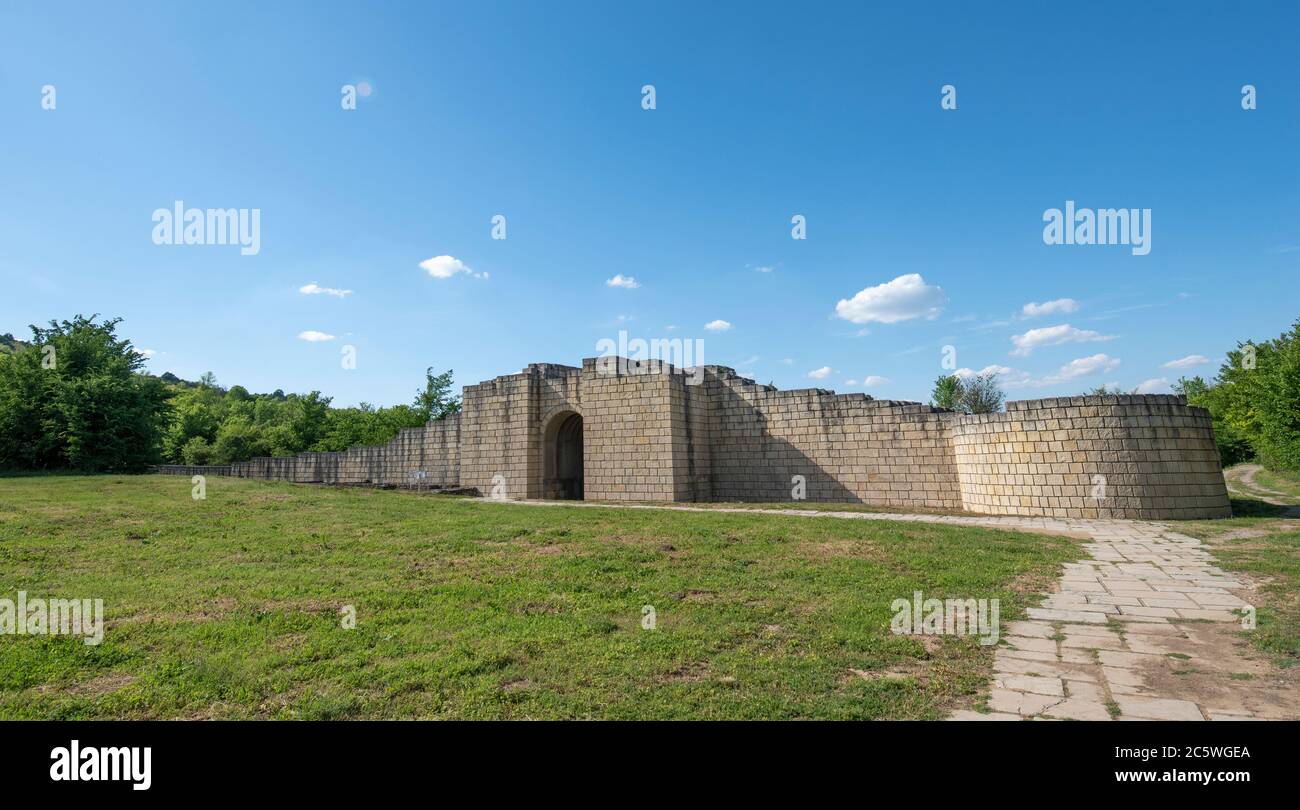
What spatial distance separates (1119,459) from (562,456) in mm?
18293

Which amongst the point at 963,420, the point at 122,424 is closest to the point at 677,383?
the point at 963,420

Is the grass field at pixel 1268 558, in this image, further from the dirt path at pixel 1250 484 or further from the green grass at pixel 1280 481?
the green grass at pixel 1280 481

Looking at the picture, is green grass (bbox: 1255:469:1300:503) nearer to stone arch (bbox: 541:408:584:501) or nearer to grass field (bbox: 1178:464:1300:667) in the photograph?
grass field (bbox: 1178:464:1300:667)

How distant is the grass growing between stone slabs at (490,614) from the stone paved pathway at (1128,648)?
1.10ft

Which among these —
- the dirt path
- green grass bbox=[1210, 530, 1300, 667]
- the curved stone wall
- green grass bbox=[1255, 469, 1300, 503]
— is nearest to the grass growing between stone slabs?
green grass bbox=[1210, 530, 1300, 667]

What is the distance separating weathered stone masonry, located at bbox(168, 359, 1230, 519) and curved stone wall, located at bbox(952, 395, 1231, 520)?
0.03 meters

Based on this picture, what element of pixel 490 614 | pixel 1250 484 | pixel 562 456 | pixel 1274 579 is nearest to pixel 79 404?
pixel 562 456

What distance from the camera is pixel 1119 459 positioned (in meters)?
14.9

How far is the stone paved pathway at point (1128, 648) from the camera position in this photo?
13.4ft

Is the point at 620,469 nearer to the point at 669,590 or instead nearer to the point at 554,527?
the point at 554,527

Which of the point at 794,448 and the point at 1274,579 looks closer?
the point at 1274,579

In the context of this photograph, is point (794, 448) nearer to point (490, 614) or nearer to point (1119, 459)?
point (1119, 459)
